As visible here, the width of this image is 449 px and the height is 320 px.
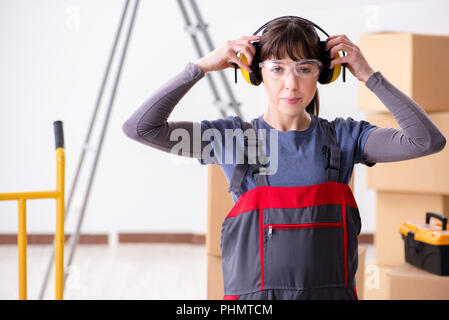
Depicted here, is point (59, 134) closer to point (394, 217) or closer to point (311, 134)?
point (311, 134)

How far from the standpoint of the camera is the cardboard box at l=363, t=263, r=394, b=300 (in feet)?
8.92

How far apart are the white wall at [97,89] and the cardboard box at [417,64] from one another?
177 centimetres

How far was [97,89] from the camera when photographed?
14.9 ft

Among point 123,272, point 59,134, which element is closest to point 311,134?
point 59,134

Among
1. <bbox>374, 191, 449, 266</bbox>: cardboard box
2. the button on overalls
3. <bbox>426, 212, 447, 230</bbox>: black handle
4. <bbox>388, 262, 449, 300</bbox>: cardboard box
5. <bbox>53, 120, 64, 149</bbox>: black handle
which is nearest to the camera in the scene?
the button on overalls

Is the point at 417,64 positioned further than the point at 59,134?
Yes

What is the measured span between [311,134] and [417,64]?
164cm

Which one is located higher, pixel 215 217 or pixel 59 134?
pixel 59 134

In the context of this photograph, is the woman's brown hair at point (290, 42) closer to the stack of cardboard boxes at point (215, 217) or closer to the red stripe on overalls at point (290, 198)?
the red stripe on overalls at point (290, 198)

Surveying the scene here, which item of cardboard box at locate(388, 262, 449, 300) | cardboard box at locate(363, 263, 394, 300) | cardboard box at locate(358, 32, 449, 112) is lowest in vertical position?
cardboard box at locate(363, 263, 394, 300)

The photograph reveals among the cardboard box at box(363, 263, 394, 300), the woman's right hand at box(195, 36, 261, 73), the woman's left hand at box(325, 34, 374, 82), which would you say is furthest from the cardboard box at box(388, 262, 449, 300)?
the woman's right hand at box(195, 36, 261, 73)

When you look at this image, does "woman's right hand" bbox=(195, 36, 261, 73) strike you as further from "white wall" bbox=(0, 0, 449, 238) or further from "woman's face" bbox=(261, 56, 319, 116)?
"white wall" bbox=(0, 0, 449, 238)

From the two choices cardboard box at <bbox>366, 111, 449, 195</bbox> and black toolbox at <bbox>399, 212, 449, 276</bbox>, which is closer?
black toolbox at <bbox>399, 212, 449, 276</bbox>

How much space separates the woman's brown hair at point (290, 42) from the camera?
1.16m
